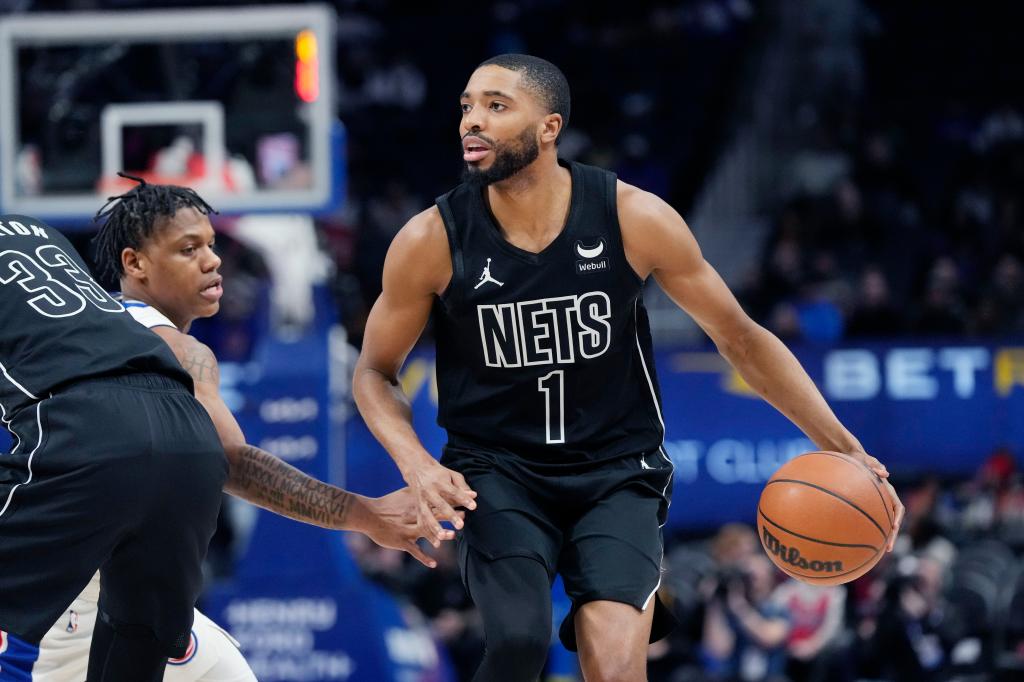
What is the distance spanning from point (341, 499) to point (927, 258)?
10.6 metres

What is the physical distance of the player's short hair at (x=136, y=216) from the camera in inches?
188

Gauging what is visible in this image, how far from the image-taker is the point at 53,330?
401cm

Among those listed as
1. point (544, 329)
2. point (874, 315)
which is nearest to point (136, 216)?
point (544, 329)

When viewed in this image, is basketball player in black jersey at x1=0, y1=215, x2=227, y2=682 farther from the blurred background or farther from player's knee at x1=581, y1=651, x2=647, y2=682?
the blurred background

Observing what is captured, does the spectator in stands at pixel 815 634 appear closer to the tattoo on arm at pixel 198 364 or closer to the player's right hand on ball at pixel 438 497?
the player's right hand on ball at pixel 438 497

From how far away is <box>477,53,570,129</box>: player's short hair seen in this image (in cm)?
470

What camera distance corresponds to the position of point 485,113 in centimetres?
464

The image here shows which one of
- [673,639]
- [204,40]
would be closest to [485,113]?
[204,40]

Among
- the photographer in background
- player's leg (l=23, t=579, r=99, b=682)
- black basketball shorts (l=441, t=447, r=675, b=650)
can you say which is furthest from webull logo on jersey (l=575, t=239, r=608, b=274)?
the photographer in background

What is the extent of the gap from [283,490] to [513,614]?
82 centimetres

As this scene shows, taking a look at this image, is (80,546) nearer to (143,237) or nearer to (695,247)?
(143,237)

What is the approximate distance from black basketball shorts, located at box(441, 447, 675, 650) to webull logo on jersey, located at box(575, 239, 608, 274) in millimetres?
592

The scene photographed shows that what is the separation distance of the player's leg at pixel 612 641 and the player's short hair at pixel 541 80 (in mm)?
1484

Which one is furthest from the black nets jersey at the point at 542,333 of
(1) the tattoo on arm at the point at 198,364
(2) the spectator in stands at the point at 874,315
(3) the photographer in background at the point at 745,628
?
(2) the spectator in stands at the point at 874,315
